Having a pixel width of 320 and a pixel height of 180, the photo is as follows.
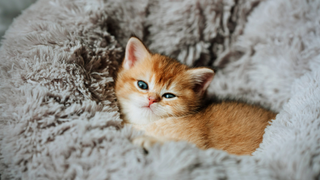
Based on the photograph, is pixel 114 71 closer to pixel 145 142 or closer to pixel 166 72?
pixel 166 72

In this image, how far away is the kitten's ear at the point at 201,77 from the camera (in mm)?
947

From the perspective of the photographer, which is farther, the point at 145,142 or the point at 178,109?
the point at 178,109

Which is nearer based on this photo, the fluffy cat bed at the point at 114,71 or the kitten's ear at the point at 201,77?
the fluffy cat bed at the point at 114,71

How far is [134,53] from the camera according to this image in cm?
101

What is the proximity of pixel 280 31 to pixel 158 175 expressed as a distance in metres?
0.99

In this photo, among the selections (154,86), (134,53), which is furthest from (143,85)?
(134,53)

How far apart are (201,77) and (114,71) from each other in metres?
0.40

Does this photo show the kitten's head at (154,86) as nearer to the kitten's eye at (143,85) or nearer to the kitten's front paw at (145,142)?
the kitten's eye at (143,85)

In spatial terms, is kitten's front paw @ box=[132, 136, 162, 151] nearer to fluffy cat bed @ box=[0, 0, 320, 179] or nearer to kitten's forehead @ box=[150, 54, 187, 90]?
fluffy cat bed @ box=[0, 0, 320, 179]

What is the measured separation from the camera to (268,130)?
2.69 feet

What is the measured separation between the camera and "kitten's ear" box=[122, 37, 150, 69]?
0.96 m

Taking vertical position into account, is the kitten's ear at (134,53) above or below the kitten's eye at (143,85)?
above

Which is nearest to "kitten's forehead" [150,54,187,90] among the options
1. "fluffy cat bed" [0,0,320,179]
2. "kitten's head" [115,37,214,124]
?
"kitten's head" [115,37,214,124]

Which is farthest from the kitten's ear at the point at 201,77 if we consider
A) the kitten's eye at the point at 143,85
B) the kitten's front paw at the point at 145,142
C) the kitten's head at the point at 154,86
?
the kitten's front paw at the point at 145,142
